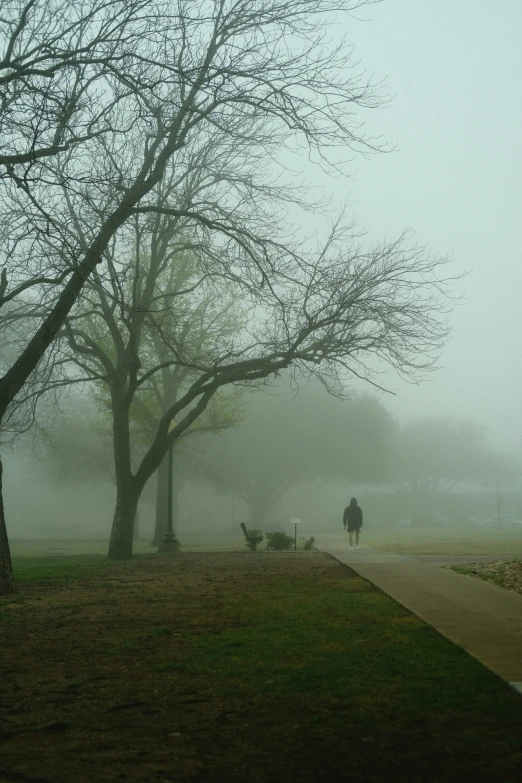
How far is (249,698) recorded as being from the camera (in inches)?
249

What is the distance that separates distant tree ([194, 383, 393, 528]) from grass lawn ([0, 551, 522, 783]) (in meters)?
45.7

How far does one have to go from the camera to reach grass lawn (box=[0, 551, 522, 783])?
485 cm

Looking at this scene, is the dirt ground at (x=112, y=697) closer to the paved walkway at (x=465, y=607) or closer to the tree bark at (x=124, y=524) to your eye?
the paved walkway at (x=465, y=607)

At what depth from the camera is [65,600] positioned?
12.5 meters

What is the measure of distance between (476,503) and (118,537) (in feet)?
291

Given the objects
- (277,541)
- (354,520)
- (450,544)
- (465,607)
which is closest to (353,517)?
(354,520)

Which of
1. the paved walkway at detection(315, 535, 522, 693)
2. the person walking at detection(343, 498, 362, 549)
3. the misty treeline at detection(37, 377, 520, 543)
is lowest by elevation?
the paved walkway at detection(315, 535, 522, 693)

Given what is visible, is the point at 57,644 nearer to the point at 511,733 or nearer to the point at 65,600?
the point at 65,600

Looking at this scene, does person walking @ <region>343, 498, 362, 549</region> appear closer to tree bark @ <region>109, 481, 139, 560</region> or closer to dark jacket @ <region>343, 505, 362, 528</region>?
dark jacket @ <region>343, 505, 362, 528</region>

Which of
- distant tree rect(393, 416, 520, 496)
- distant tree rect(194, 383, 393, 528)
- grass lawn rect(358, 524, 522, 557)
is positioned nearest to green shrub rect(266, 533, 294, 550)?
grass lawn rect(358, 524, 522, 557)

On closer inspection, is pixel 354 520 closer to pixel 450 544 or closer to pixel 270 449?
pixel 450 544

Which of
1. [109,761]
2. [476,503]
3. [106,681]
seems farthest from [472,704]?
[476,503]

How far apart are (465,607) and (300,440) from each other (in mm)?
46841

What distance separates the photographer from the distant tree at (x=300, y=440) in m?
56.9
